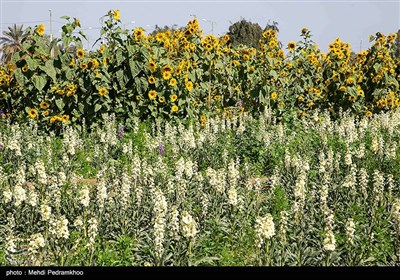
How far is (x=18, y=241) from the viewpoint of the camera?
5305 mm

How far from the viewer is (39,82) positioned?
10.6 meters

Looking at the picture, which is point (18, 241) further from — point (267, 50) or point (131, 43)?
point (267, 50)

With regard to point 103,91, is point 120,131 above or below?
below

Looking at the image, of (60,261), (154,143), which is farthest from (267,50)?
(60,261)

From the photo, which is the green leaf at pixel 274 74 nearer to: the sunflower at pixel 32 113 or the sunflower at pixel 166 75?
the sunflower at pixel 166 75

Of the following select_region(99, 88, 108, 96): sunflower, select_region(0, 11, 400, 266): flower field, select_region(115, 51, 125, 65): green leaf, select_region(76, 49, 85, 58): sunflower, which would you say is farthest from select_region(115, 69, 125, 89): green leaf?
select_region(76, 49, 85, 58): sunflower

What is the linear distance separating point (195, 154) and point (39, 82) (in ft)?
11.2

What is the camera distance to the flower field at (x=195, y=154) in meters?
5.11

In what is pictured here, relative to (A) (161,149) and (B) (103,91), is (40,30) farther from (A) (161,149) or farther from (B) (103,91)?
(A) (161,149)

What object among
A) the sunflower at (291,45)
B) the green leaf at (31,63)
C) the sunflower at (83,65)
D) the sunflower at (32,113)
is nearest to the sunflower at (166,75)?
the sunflower at (83,65)

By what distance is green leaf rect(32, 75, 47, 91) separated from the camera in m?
10.6

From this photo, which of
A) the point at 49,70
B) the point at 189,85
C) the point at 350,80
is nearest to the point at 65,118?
the point at 49,70

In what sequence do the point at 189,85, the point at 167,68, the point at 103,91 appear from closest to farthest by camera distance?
the point at 103,91
the point at 167,68
the point at 189,85

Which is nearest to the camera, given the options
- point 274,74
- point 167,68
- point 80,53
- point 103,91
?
point 103,91
